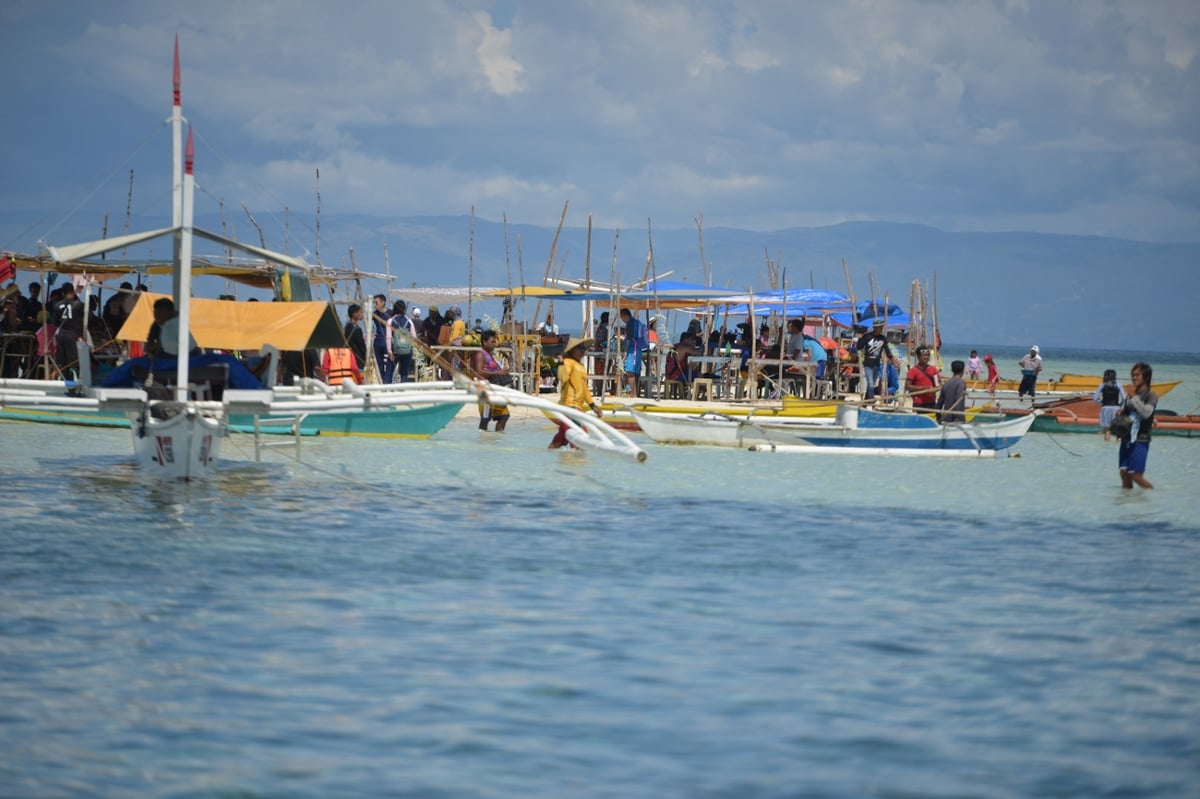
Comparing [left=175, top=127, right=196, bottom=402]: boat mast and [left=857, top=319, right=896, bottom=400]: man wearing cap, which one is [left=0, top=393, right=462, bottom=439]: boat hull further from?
[left=857, top=319, right=896, bottom=400]: man wearing cap

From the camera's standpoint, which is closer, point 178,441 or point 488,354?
point 178,441

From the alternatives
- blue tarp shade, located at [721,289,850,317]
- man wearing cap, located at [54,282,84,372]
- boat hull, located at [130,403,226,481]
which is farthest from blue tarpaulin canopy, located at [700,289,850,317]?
boat hull, located at [130,403,226,481]

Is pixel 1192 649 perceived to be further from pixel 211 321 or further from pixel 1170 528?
pixel 211 321

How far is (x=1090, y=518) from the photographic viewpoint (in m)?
14.9

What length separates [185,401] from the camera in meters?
13.6

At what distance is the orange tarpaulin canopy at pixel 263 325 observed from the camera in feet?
54.0

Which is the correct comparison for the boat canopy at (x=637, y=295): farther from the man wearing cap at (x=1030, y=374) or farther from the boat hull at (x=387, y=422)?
the man wearing cap at (x=1030, y=374)

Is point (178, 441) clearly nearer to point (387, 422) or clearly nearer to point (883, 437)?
point (387, 422)

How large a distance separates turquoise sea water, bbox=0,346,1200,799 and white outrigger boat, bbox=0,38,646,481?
478 millimetres

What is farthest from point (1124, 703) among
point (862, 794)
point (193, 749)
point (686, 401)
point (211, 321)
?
point (686, 401)

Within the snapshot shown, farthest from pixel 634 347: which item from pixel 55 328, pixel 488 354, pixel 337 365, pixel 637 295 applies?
pixel 55 328

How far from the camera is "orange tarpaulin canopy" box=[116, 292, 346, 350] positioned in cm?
1645

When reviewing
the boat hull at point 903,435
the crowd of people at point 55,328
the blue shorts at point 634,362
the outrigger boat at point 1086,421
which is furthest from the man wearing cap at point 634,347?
the crowd of people at point 55,328

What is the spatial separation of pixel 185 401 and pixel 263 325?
3.29 meters
